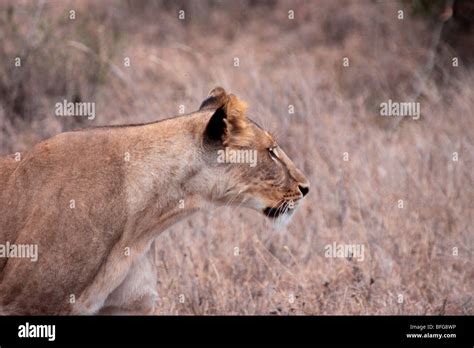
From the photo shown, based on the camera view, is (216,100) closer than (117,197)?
No

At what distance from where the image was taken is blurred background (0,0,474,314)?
7.09 metres

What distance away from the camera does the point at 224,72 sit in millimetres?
11375

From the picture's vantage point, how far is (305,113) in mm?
9930

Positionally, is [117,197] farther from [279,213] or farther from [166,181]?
[279,213]

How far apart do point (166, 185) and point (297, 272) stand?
6.86 ft

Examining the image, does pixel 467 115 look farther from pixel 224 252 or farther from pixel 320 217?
pixel 224 252

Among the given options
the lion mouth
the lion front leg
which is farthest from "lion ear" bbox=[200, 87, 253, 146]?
the lion front leg

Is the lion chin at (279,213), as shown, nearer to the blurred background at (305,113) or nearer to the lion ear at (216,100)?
the lion ear at (216,100)

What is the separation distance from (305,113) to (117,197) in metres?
4.72

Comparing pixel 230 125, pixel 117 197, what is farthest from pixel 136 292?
pixel 230 125

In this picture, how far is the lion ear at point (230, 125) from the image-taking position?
18.0 ft

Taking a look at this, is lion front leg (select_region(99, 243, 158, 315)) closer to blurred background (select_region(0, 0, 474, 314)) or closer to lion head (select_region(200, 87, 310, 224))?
lion head (select_region(200, 87, 310, 224))

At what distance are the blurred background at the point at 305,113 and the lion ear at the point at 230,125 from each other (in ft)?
4.93

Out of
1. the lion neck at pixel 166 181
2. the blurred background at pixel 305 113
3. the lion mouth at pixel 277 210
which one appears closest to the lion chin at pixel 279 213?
the lion mouth at pixel 277 210
